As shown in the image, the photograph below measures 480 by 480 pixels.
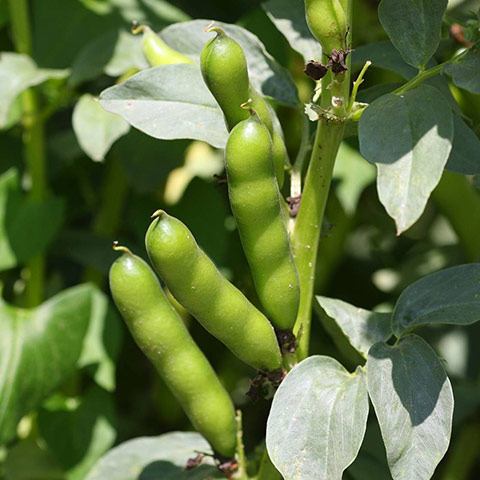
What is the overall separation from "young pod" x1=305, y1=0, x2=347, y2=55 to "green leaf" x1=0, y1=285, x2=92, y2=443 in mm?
564

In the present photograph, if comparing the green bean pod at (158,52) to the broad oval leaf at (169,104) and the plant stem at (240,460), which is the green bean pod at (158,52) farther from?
the plant stem at (240,460)

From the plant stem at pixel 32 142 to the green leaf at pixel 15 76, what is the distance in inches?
2.1

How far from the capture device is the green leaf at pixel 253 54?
810 mm

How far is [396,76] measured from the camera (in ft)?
3.99

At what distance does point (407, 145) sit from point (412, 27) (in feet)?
0.39

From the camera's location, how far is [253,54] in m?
0.83

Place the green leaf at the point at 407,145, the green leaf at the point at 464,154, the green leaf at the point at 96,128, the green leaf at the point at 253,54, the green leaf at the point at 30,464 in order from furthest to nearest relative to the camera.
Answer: the green leaf at the point at 30,464, the green leaf at the point at 96,128, the green leaf at the point at 253,54, the green leaf at the point at 464,154, the green leaf at the point at 407,145

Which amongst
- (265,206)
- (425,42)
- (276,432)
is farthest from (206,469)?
(425,42)

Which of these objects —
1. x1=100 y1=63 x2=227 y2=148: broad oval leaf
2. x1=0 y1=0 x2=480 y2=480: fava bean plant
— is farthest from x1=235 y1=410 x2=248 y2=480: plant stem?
x1=100 y1=63 x2=227 y2=148: broad oval leaf

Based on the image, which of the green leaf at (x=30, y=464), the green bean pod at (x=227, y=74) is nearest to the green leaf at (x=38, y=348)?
the green leaf at (x=30, y=464)

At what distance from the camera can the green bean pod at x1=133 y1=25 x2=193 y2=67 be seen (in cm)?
82

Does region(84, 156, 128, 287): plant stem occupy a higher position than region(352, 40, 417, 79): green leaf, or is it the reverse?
region(352, 40, 417, 79): green leaf

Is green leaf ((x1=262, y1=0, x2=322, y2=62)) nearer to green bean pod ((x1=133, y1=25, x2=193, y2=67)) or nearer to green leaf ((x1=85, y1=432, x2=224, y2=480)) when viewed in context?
green bean pod ((x1=133, y1=25, x2=193, y2=67))

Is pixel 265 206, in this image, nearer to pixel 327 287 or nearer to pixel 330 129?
pixel 330 129
